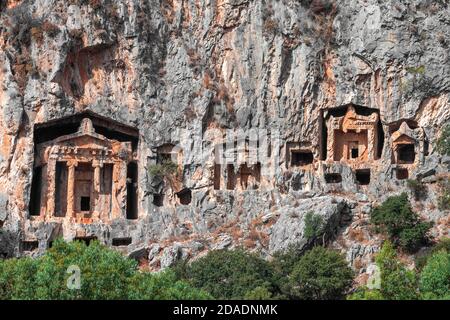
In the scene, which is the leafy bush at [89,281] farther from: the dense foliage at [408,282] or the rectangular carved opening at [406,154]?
the rectangular carved opening at [406,154]

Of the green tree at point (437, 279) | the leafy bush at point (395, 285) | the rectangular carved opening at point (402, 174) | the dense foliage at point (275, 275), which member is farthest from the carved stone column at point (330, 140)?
the leafy bush at point (395, 285)

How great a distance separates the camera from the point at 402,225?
58656 mm

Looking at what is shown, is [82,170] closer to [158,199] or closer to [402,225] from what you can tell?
[158,199]

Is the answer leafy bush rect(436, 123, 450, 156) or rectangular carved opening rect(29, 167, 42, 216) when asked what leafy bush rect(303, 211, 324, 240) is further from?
rectangular carved opening rect(29, 167, 42, 216)

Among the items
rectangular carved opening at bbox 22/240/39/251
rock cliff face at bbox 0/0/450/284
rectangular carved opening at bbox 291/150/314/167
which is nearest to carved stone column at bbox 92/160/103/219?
rock cliff face at bbox 0/0/450/284

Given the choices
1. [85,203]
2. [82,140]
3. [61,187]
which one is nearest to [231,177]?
[85,203]

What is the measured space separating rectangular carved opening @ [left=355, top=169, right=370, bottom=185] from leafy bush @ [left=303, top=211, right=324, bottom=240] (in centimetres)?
604

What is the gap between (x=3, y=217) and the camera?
6216 cm

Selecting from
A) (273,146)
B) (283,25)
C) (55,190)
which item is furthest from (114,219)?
(283,25)

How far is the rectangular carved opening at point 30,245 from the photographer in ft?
202

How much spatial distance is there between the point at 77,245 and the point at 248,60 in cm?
2176

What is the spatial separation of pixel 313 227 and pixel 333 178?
6202 millimetres

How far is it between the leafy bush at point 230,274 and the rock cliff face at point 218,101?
5.85 meters

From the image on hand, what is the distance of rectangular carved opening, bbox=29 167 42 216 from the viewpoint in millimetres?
64188
